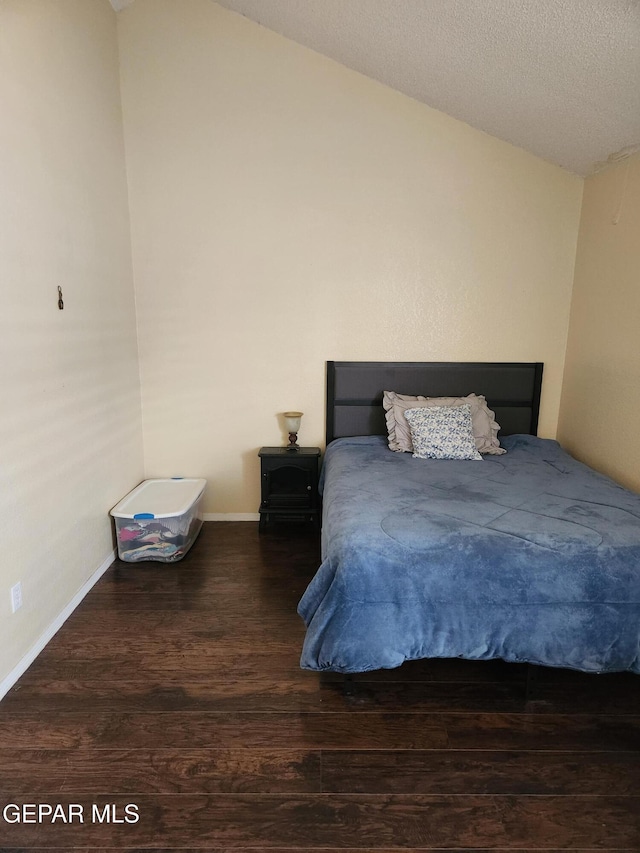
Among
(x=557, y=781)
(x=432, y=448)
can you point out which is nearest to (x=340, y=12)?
(x=432, y=448)

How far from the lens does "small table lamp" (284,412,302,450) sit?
346 centimetres

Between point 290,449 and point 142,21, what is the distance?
2737mm

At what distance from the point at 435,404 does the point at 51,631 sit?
2.43m

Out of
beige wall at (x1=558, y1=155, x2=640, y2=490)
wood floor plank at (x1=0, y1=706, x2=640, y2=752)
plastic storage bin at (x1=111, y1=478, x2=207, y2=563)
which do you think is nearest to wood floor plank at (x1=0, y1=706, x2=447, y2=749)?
wood floor plank at (x1=0, y1=706, x2=640, y2=752)

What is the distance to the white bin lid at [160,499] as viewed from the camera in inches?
117

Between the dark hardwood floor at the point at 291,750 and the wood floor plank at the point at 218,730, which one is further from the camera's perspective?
the wood floor plank at the point at 218,730

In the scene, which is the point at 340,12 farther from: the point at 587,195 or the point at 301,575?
the point at 301,575

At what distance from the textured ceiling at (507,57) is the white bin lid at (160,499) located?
8.90 feet

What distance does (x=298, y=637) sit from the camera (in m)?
2.35

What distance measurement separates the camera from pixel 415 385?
140 inches

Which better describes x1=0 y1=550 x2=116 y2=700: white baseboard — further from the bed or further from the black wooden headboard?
the black wooden headboard

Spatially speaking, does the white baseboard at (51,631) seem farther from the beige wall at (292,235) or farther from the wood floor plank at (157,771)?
the beige wall at (292,235)

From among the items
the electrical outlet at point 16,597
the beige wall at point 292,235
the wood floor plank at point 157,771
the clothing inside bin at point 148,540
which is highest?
the beige wall at point 292,235

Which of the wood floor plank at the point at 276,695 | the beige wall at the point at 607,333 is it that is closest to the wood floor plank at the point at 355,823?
the wood floor plank at the point at 276,695
